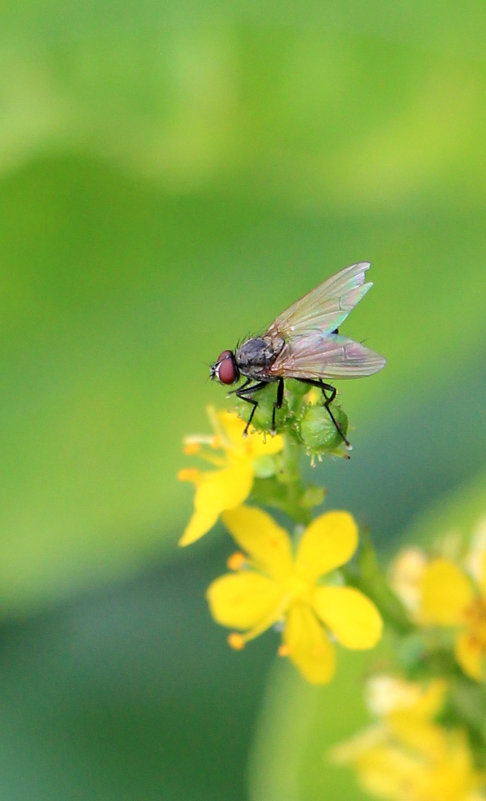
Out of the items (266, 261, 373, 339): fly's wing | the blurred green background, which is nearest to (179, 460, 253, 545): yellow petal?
(266, 261, 373, 339): fly's wing

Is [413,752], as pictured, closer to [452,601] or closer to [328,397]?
[452,601]

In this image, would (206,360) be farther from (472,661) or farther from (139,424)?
(472,661)

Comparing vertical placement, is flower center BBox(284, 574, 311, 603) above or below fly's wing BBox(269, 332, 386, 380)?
below

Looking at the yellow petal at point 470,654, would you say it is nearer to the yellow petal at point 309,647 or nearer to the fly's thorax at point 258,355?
the yellow petal at point 309,647

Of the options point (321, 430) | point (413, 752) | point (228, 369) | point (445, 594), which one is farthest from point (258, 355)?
point (413, 752)

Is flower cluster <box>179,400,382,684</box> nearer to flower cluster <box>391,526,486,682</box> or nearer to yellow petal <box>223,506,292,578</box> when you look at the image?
yellow petal <box>223,506,292,578</box>

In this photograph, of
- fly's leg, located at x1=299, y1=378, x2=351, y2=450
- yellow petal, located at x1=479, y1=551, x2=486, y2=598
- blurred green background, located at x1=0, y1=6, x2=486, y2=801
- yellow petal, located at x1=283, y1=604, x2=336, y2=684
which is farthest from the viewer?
blurred green background, located at x1=0, y1=6, x2=486, y2=801

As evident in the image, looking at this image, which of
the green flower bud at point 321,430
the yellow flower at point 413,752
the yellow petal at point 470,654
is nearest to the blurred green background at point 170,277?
the yellow flower at point 413,752
